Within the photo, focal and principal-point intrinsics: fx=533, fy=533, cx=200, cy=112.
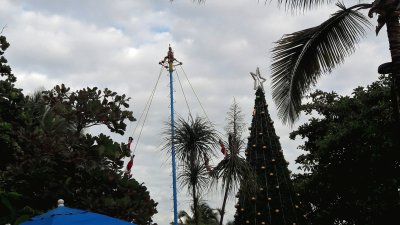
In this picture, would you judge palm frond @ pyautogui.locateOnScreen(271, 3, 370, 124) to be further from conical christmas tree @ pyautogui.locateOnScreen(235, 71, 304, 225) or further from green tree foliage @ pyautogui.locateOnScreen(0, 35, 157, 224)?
conical christmas tree @ pyautogui.locateOnScreen(235, 71, 304, 225)

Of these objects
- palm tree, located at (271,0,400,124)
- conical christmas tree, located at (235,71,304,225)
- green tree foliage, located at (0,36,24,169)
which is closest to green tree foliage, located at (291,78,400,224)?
conical christmas tree, located at (235,71,304,225)

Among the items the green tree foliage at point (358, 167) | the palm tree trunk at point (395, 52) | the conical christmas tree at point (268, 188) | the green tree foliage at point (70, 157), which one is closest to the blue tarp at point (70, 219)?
the green tree foliage at point (70, 157)

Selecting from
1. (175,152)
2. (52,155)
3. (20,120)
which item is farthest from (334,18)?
(20,120)

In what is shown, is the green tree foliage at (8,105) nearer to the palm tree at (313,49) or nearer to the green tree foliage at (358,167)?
the palm tree at (313,49)

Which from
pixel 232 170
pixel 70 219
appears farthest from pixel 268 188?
pixel 70 219

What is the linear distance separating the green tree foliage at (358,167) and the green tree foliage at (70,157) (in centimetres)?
776

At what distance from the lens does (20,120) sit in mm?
10719

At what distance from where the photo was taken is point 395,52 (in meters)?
7.26

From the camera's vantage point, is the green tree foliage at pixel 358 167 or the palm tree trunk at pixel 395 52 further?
the green tree foliage at pixel 358 167

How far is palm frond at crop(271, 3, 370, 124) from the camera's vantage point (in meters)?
8.46

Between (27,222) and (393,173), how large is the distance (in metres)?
12.9

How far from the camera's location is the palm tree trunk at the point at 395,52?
7.13 metres

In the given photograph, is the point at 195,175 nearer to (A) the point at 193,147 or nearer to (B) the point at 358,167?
(A) the point at 193,147

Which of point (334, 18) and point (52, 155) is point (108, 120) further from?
point (334, 18)
